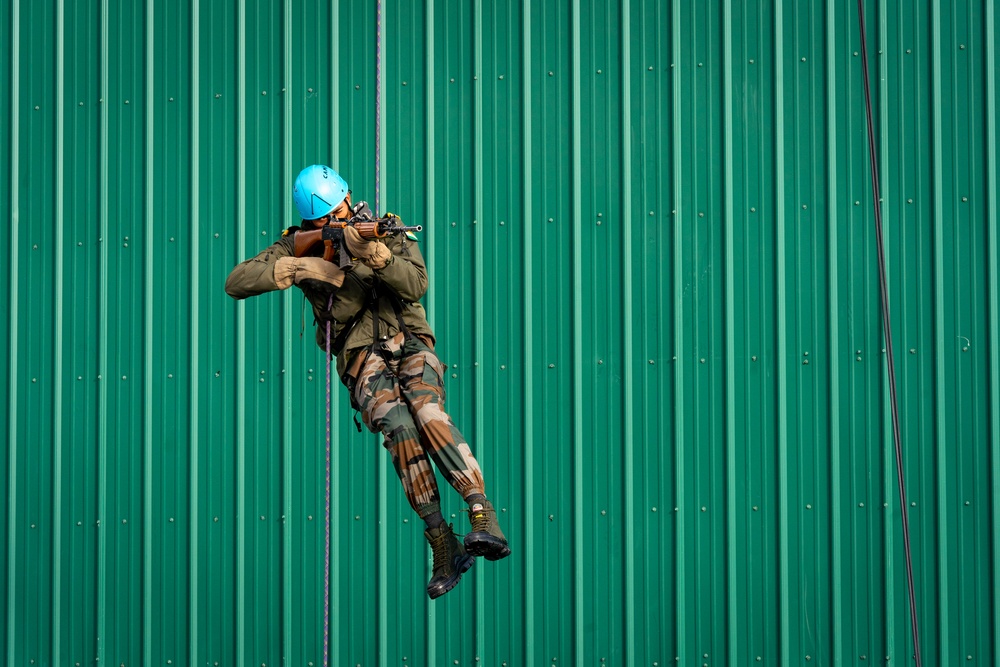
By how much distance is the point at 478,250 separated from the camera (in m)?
7.45

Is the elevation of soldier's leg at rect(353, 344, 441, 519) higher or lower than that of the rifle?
lower

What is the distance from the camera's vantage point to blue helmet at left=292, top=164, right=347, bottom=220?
5.28 m

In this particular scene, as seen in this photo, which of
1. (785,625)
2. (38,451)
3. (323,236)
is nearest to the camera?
(323,236)

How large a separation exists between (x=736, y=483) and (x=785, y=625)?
0.90 m

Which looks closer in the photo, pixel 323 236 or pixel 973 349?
pixel 323 236

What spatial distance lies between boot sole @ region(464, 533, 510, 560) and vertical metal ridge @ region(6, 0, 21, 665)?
13.6 feet

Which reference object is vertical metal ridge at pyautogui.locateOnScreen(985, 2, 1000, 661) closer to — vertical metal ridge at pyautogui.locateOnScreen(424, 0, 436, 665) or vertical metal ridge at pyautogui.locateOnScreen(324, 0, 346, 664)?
vertical metal ridge at pyautogui.locateOnScreen(424, 0, 436, 665)

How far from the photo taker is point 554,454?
7375 mm

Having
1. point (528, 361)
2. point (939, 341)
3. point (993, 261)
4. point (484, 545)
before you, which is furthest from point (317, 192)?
point (993, 261)

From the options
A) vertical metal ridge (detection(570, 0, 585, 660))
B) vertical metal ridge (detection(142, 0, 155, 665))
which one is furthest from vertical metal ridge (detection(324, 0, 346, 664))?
vertical metal ridge (detection(570, 0, 585, 660))

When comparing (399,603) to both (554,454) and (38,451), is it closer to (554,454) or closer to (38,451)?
(554,454)

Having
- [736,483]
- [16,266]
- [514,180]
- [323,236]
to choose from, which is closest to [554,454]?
[736,483]

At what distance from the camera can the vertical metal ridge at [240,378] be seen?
7602 millimetres

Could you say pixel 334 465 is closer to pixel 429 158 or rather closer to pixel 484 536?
pixel 429 158
